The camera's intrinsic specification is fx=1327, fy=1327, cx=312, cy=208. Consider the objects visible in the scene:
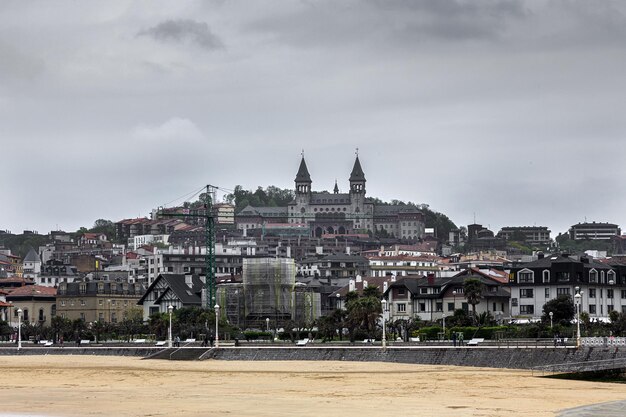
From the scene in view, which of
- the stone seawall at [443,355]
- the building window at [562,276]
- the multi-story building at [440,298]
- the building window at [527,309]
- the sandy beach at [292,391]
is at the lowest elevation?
the sandy beach at [292,391]

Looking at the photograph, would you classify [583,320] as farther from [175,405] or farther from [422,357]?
[175,405]

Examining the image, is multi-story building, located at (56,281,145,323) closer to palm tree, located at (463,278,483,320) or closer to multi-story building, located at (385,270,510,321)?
multi-story building, located at (385,270,510,321)

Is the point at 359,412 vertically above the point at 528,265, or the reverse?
the point at 528,265

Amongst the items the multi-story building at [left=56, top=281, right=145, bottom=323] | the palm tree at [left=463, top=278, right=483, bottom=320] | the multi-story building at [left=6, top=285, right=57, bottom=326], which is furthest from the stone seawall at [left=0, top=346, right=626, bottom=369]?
the multi-story building at [left=6, top=285, right=57, bottom=326]

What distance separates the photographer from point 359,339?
107 m

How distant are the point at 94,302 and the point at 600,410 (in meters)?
128

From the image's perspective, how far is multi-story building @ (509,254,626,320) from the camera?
130875 mm

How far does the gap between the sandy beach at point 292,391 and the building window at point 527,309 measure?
50.7 meters

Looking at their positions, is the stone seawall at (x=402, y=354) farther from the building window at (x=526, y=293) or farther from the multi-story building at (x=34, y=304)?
the multi-story building at (x=34, y=304)

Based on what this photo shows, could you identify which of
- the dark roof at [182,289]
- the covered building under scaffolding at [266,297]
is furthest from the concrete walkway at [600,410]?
the dark roof at [182,289]

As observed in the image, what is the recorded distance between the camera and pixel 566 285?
130250mm

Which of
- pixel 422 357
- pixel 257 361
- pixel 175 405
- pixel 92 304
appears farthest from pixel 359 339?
pixel 92 304

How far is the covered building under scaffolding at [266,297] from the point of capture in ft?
508

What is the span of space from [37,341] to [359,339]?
36.4 m
